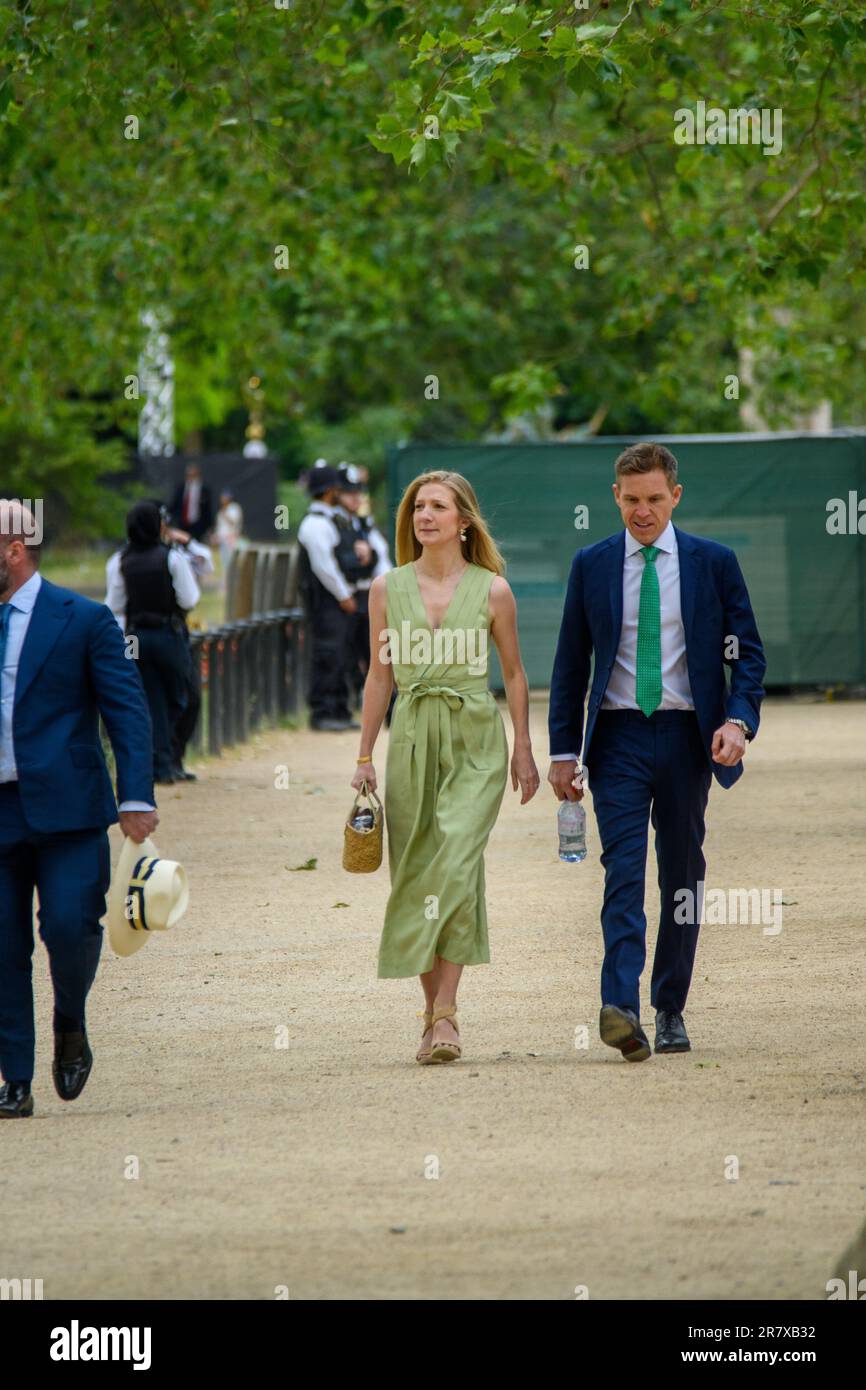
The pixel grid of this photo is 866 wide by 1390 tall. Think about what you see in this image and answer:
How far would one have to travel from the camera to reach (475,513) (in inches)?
296

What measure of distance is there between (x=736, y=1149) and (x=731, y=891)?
4338mm

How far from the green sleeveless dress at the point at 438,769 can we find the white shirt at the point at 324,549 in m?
10.8

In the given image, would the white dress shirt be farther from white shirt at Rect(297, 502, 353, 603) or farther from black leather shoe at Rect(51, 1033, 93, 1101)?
white shirt at Rect(297, 502, 353, 603)

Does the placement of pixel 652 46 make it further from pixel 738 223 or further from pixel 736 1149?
pixel 738 223

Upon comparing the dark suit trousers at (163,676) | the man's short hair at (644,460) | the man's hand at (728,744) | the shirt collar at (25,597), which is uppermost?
the man's short hair at (644,460)

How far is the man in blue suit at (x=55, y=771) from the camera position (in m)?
6.55

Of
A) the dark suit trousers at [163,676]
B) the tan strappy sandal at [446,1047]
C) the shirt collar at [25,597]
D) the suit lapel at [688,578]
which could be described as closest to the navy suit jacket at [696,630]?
the suit lapel at [688,578]

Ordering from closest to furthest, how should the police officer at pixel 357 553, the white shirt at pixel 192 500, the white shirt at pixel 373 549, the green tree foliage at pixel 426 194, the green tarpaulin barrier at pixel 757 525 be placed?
1. the green tree foliage at pixel 426 194
2. the police officer at pixel 357 553
3. the white shirt at pixel 373 549
4. the green tarpaulin barrier at pixel 757 525
5. the white shirt at pixel 192 500

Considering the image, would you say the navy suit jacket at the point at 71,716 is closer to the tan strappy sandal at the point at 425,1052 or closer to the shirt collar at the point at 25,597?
the shirt collar at the point at 25,597

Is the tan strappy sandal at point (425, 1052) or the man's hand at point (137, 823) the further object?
the tan strappy sandal at point (425, 1052)

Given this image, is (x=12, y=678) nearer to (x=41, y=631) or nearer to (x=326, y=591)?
(x=41, y=631)

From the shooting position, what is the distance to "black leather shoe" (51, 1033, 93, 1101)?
682cm

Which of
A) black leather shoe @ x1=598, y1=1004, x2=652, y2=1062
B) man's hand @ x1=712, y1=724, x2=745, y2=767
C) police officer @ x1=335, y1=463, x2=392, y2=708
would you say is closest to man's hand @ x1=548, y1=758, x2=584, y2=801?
man's hand @ x1=712, y1=724, x2=745, y2=767
